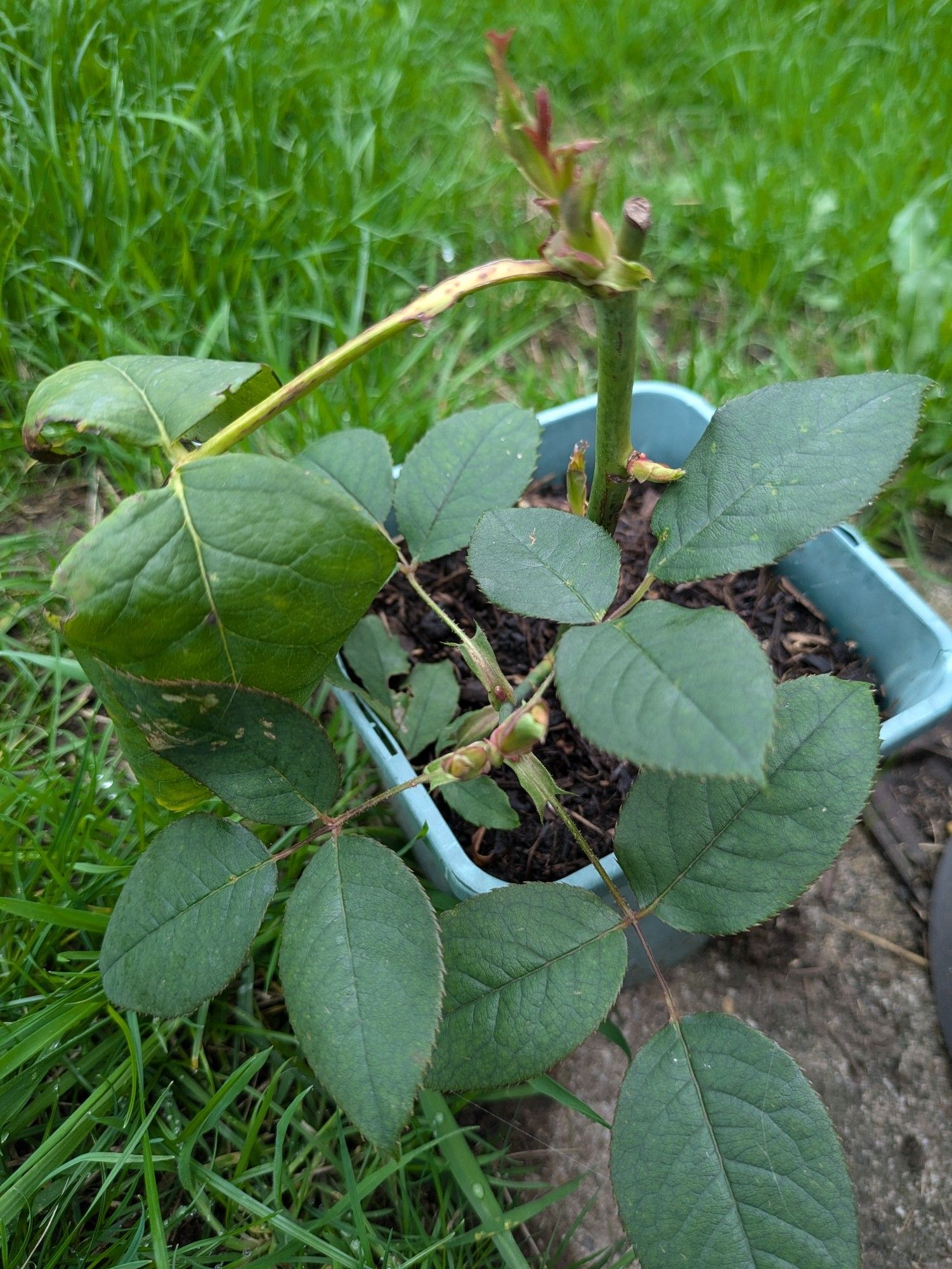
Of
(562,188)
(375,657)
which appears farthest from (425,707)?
(562,188)

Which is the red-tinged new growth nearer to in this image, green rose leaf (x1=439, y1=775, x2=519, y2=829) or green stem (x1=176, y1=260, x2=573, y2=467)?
green stem (x1=176, y1=260, x2=573, y2=467)


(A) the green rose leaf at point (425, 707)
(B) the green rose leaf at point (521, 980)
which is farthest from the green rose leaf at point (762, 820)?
(A) the green rose leaf at point (425, 707)

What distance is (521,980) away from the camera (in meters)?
0.67

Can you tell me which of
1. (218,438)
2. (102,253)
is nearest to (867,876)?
(218,438)

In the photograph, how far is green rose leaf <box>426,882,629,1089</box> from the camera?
0.65 m

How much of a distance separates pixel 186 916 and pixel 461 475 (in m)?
0.48

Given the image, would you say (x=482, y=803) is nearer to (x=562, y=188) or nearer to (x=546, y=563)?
(x=546, y=563)

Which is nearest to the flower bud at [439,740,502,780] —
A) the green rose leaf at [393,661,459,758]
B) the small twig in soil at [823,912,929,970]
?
the green rose leaf at [393,661,459,758]

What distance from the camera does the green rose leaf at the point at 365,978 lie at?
1.86 ft

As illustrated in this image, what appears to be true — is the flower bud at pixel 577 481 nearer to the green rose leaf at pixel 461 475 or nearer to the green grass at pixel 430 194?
the green rose leaf at pixel 461 475

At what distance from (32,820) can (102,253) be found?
38.5 inches

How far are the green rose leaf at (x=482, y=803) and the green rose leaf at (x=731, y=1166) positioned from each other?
25 cm

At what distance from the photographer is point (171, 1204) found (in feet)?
3.12

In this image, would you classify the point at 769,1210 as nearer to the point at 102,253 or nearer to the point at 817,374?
the point at 817,374
